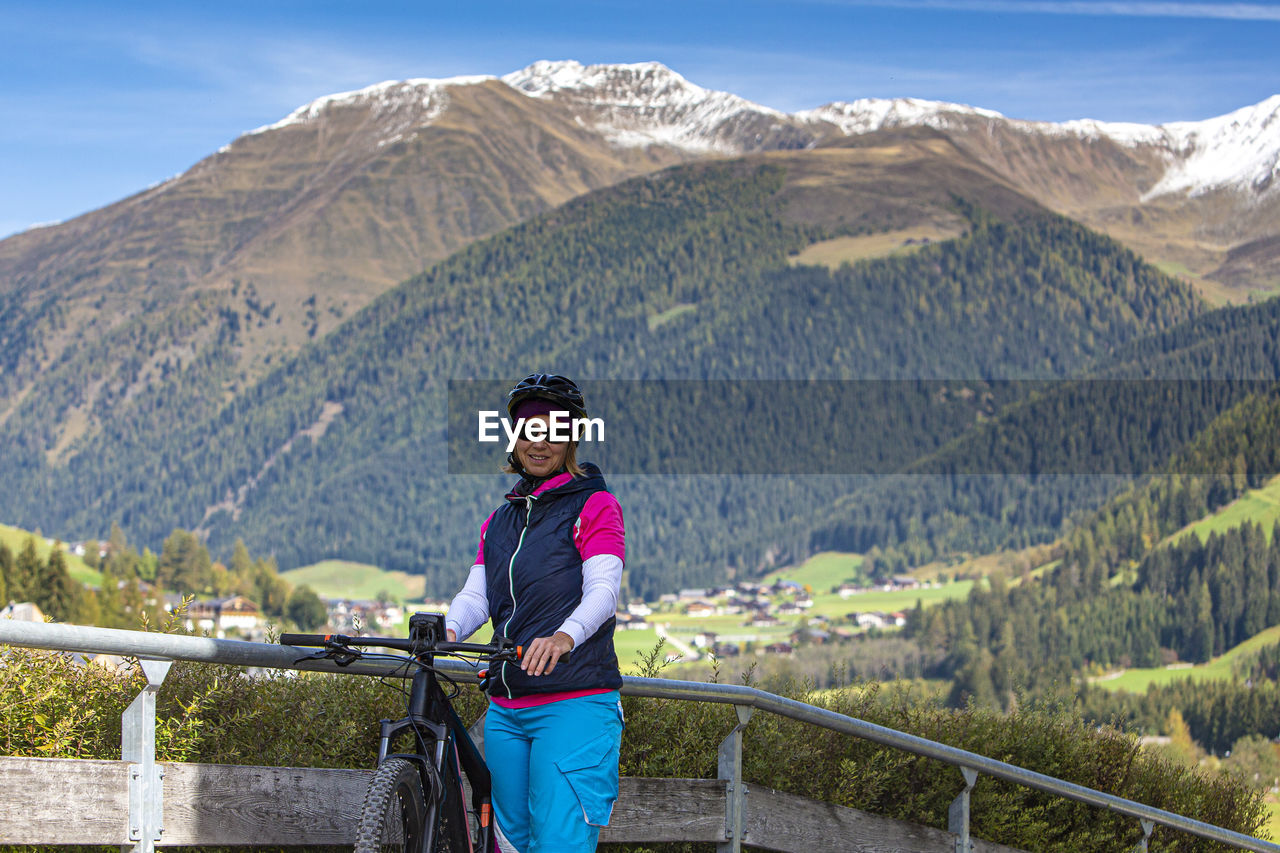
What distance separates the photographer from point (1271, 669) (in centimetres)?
16125

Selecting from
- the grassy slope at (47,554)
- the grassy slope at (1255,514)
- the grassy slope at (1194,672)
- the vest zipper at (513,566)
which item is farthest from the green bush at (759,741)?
the grassy slope at (1255,514)

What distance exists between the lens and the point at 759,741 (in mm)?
6496

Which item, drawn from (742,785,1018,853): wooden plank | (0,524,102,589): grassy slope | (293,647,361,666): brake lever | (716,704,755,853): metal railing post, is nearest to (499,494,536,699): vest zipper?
(293,647,361,666): brake lever

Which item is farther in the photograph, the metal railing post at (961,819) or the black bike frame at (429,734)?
the metal railing post at (961,819)

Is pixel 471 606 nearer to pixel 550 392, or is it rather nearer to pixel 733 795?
pixel 550 392

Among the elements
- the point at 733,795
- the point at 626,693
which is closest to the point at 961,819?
the point at 733,795

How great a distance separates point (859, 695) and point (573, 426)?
13.4 feet

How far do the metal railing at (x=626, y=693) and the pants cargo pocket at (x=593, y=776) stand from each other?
616 millimetres

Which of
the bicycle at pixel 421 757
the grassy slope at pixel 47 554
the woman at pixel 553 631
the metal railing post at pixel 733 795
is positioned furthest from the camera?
the grassy slope at pixel 47 554

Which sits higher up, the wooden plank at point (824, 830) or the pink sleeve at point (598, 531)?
the pink sleeve at point (598, 531)

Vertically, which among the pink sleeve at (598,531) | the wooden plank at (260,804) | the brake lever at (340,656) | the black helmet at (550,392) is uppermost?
the black helmet at (550,392)

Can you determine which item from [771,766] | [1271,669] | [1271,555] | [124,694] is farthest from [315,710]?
[1271,555]

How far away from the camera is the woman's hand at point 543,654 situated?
161 inches

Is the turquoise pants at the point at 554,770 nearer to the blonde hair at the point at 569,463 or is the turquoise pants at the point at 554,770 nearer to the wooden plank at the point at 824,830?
the blonde hair at the point at 569,463
